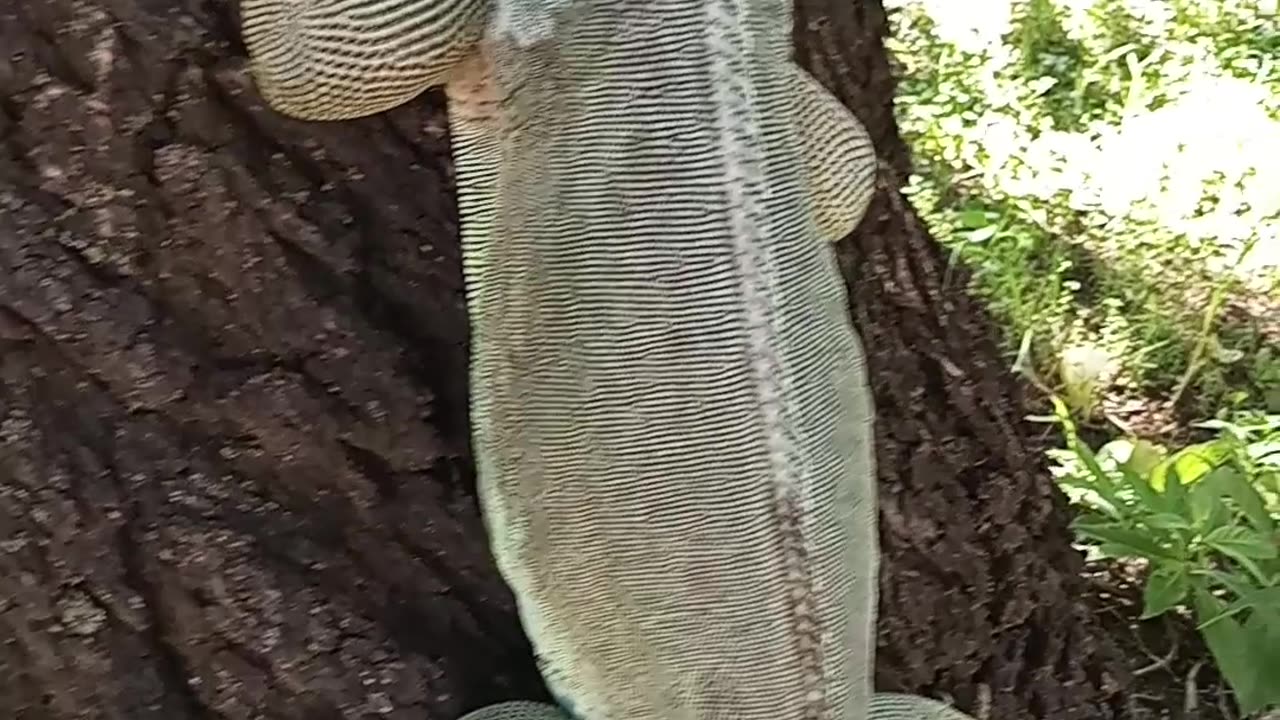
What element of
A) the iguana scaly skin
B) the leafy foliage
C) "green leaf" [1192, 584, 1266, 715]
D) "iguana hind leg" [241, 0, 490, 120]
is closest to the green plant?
"green leaf" [1192, 584, 1266, 715]

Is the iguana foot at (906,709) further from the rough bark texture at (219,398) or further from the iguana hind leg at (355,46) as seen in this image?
the iguana hind leg at (355,46)

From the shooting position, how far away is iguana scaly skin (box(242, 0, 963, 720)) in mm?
1126

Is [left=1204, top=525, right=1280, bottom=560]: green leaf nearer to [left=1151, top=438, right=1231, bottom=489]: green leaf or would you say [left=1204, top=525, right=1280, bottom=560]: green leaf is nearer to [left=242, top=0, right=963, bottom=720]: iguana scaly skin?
[left=1151, top=438, right=1231, bottom=489]: green leaf

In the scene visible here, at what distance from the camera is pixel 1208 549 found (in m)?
2.12

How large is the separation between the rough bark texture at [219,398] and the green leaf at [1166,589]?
38.9 inches

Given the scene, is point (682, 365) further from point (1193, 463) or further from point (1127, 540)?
point (1193, 463)

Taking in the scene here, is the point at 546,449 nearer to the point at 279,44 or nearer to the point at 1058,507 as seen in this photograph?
the point at 279,44

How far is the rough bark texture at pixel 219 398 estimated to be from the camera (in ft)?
4.12

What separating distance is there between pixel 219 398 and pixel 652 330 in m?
0.39

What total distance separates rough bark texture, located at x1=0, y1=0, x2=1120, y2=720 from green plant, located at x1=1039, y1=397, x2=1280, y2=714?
3.28 feet

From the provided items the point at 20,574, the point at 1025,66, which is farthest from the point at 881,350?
the point at 1025,66

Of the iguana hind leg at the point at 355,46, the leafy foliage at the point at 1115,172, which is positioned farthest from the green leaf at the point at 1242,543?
the iguana hind leg at the point at 355,46

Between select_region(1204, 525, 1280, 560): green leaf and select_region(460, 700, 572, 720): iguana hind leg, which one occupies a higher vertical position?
select_region(460, 700, 572, 720): iguana hind leg

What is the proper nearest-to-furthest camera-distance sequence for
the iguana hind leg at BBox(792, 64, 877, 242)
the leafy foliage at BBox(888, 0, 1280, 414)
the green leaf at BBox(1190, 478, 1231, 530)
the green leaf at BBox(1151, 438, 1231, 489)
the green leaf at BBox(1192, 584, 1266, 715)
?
the iguana hind leg at BBox(792, 64, 877, 242) → the green leaf at BBox(1192, 584, 1266, 715) → the green leaf at BBox(1190, 478, 1231, 530) → the green leaf at BBox(1151, 438, 1231, 489) → the leafy foliage at BBox(888, 0, 1280, 414)
